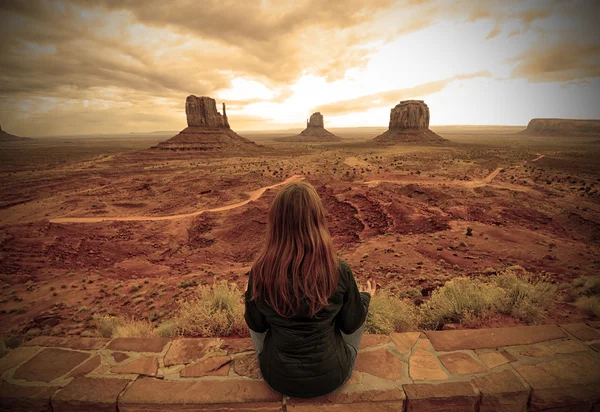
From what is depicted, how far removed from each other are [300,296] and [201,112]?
73.5 m

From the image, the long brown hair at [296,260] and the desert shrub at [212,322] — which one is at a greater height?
the long brown hair at [296,260]

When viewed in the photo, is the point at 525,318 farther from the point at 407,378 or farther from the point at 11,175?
the point at 11,175

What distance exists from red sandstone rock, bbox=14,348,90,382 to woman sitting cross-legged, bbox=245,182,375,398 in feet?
6.80

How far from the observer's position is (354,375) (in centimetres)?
234

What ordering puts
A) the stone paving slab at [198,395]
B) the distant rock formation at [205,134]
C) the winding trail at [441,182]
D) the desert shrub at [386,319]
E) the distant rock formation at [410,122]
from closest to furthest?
1. the stone paving slab at [198,395]
2. the desert shrub at [386,319]
3. the winding trail at [441,182]
4. the distant rock formation at [205,134]
5. the distant rock formation at [410,122]

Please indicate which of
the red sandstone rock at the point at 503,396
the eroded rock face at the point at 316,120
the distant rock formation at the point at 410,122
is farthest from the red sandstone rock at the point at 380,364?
the eroded rock face at the point at 316,120

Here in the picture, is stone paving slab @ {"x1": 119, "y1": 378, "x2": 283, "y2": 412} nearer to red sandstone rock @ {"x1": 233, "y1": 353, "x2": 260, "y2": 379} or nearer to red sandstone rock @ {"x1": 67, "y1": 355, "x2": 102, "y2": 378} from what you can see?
red sandstone rock @ {"x1": 233, "y1": 353, "x2": 260, "y2": 379}

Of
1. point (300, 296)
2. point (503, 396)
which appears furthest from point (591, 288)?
point (300, 296)

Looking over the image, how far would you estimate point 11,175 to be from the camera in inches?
1148

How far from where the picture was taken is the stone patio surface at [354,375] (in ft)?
6.99

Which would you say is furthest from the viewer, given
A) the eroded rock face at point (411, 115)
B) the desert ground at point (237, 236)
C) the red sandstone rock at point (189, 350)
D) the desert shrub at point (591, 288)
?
the eroded rock face at point (411, 115)

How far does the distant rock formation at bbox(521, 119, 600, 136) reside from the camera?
10253 centimetres

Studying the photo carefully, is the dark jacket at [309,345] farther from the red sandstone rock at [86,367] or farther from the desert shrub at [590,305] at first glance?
the desert shrub at [590,305]

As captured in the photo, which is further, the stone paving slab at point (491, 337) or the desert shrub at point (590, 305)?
the desert shrub at point (590, 305)
